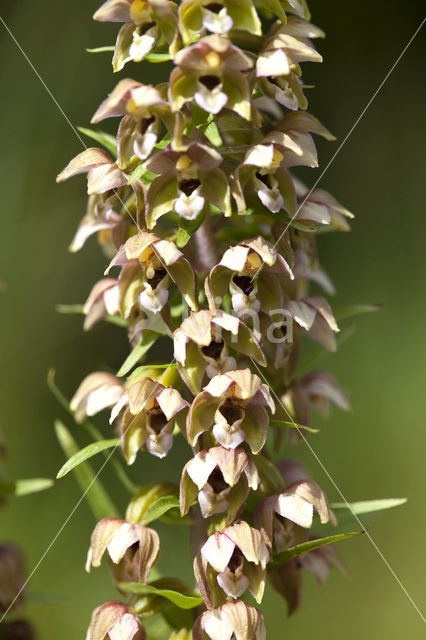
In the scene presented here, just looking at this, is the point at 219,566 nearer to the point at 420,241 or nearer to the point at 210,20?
the point at 210,20

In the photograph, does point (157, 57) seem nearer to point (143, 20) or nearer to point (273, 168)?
point (143, 20)

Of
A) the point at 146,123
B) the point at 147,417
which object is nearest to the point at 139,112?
the point at 146,123

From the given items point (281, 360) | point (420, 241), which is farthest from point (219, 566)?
point (420, 241)

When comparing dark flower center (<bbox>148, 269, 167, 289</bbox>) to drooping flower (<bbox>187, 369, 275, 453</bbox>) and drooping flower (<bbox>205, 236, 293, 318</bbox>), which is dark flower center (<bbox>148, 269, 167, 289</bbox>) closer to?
drooping flower (<bbox>205, 236, 293, 318</bbox>)

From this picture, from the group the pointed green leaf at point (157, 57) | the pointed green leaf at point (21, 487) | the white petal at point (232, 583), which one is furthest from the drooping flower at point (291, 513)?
the pointed green leaf at point (157, 57)

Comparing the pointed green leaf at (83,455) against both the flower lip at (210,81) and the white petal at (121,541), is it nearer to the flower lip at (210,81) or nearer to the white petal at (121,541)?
the white petal at (121,541)

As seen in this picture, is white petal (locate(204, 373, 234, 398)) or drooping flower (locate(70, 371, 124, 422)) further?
drooping flower (locate(70, 371, 124, 422))

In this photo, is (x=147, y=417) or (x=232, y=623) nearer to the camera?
(x=232, y=623)

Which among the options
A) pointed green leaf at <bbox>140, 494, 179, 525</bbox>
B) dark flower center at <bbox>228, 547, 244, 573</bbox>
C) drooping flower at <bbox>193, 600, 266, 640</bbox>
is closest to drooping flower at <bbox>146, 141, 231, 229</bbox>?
pointed green leaf at <bbox>140, 494, 179, 525</bbox>
